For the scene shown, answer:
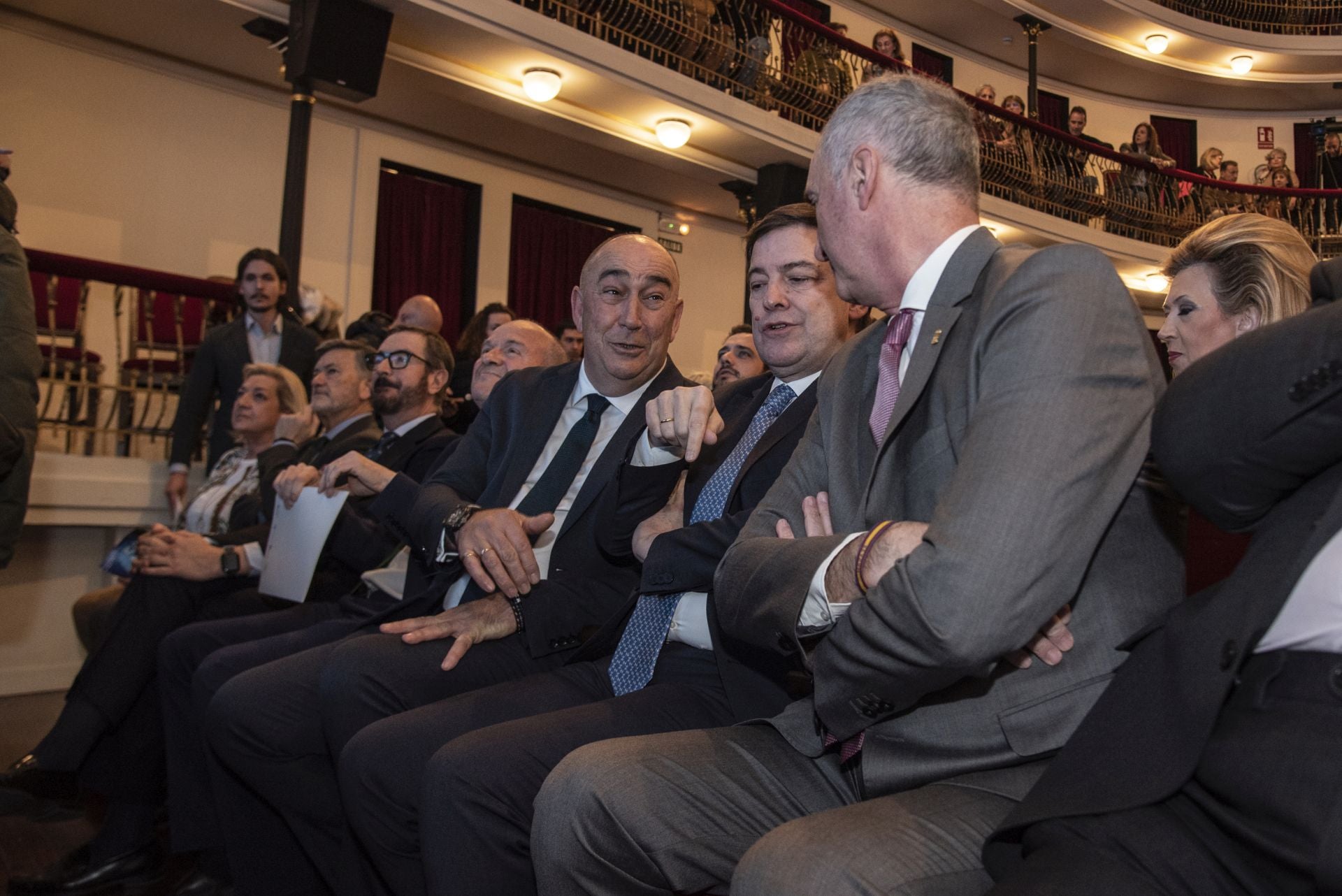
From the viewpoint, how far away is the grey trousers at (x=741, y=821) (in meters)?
1.16

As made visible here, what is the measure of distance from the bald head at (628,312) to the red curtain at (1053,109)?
13000 mm

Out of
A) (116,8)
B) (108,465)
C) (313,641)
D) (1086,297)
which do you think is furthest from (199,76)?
(1086,297)

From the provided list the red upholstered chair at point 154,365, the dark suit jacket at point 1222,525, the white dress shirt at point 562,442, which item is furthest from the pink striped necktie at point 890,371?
the red upholstered chair at point 154,365

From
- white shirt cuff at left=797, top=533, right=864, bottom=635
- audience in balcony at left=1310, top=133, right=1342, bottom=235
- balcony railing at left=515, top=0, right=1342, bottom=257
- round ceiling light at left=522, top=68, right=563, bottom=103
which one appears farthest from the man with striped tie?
audience in balcony at left=1310, top=133, right=1342, bottom=235

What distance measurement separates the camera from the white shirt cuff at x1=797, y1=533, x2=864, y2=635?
134 cm

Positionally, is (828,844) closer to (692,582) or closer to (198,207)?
(692,582)

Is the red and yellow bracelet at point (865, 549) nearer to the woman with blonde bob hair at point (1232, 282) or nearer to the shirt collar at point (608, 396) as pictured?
the woman with blonde bob hair at point (1232, 282)

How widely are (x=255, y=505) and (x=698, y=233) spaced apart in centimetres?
754

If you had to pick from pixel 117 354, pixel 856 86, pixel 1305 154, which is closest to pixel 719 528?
pixel 117 354

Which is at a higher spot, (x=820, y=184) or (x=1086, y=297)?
(x=820, y=184)

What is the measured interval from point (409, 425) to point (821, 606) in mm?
2216

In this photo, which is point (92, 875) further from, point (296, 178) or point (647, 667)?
point (296, 178)

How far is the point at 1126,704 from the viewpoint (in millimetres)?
1090

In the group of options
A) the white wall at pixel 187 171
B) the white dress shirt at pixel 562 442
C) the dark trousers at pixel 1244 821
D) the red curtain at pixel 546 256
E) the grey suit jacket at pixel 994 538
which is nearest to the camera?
the dark trousers at pixel 1244 821
